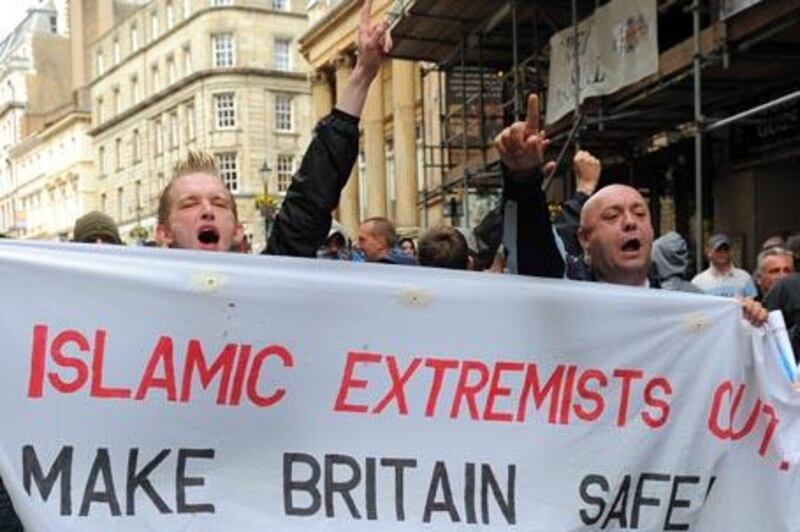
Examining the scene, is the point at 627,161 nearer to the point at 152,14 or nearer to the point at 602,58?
the point at 602,58

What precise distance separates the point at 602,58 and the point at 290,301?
8870mm

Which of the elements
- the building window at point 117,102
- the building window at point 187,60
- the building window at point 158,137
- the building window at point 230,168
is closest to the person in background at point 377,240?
the building window at point 230,168

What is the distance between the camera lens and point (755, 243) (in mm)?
13062

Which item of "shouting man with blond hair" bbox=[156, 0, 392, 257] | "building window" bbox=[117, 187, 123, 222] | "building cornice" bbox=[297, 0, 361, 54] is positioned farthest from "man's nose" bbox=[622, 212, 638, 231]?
"building window" bbox=[117, 187, 123, 222]

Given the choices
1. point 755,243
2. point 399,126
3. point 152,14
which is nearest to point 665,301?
point 755,243

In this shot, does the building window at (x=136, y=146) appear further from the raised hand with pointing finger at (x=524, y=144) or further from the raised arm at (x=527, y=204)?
the raised hand with pointing finger at (x=524, y=144)

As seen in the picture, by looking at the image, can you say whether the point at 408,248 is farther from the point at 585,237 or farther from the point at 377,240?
the point at 585,237

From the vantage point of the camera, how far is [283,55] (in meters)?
68.8

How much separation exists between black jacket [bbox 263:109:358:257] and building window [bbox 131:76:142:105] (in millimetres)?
76249

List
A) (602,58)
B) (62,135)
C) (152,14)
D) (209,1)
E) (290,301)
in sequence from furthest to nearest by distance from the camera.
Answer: (62,135) → (152,14) → (209,1) → (602,58) → (290,301)

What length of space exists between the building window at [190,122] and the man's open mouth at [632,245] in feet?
216

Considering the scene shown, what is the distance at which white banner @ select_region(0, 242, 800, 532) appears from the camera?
8.95 ft

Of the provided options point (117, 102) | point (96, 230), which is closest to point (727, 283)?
point (96, 230)

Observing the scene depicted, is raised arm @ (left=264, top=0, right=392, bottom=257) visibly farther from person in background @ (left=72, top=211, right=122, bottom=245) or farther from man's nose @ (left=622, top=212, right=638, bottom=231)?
person in background @ (left=72, top=211, right=122, bottom=245)
